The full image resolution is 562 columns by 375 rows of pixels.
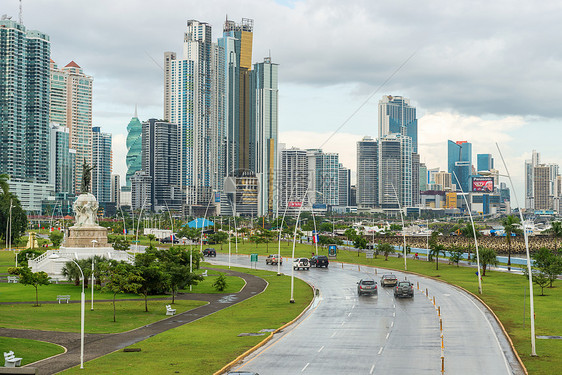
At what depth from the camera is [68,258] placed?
76750 mm

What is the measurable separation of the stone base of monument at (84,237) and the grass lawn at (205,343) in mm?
32305

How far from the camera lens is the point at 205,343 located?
40469 mm

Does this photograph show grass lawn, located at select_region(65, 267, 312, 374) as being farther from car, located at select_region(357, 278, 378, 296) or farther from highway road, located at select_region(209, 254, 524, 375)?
car, located at select_region(357, 278, 378, 296)

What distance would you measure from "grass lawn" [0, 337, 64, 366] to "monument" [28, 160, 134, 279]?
36137mm

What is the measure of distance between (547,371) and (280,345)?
15589 millimetres

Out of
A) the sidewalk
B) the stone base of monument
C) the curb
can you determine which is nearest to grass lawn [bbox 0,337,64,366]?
the sidewalk

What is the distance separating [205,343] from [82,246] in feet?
161

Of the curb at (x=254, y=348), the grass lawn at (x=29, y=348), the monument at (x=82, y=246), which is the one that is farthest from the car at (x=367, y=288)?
the grass lawn at (x=29, y=348)

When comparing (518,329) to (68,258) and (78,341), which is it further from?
(68,258)

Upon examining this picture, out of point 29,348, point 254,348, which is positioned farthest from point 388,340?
point 29,348

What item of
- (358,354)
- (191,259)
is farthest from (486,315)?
(191,259)

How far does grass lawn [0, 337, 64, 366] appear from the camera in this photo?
35.9 meters

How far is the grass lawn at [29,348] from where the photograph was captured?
35875 millimetres

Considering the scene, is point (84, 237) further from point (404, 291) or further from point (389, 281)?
point (404, 291)
